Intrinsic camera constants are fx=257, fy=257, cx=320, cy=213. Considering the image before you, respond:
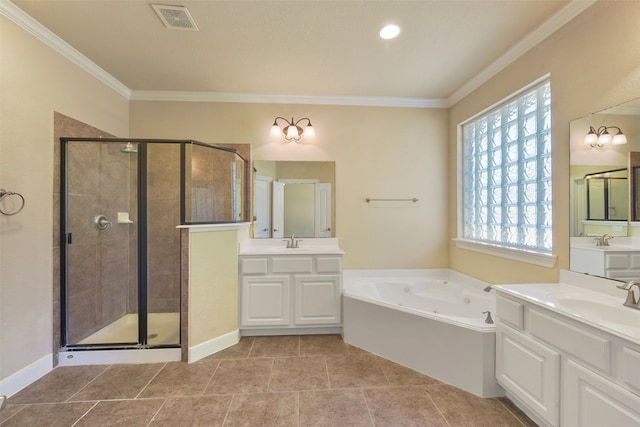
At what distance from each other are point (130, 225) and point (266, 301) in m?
1.55

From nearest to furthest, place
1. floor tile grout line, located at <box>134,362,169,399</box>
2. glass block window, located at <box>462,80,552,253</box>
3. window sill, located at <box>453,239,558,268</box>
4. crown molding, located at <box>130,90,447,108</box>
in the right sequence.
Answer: floor tile grout line, located at <box>134,362,169,399</box> → window sill, located at <box>453,239,558,268</box> → glass block window, located at <box>462,80,552,253</box> → crown molding, located at <box>130,90,447,108</box>

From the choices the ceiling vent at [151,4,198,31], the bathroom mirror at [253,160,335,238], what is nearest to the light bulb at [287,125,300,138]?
the bathroom mirror at [253,160,335,238]

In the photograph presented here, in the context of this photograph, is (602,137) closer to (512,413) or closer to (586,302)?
(586,302)

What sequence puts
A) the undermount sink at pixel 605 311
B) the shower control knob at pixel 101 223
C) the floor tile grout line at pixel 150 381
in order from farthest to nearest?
1. the shower control knob at pixel 101 223
2. the floor tile grout line at pixel 150 381
3. the undermount sink at pixel 605 311

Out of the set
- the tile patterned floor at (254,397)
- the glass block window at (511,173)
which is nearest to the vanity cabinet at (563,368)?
the tile patterned floor at (254,397)

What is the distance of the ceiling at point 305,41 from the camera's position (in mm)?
1702

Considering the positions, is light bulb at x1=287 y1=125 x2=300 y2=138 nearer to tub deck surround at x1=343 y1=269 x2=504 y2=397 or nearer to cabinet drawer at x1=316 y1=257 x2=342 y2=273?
cabinet drawer at x1=316 y1=257 x2=342 y2=273

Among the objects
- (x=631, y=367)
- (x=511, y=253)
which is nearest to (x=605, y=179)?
(x=511, y=253)

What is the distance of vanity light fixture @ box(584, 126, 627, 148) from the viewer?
58.3 inches

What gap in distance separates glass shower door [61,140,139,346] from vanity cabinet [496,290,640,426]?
9.31 feet

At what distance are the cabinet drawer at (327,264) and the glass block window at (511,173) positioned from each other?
4.96 ft

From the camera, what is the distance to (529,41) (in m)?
1.98

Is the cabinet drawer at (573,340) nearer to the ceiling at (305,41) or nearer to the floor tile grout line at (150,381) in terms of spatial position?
the ceiling at (305,41)

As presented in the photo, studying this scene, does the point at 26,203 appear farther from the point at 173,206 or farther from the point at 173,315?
the point at 173,315
